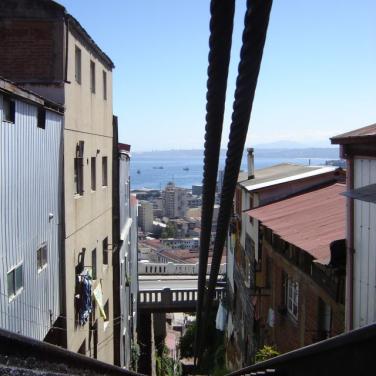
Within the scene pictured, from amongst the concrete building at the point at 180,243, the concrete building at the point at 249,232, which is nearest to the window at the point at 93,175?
the concrete building at the point at 249,232

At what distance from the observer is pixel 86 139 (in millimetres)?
16078

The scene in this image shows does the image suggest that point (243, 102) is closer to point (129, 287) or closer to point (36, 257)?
point (36, 257)

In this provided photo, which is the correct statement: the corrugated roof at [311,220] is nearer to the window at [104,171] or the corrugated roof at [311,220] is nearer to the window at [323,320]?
the window at [323,320]

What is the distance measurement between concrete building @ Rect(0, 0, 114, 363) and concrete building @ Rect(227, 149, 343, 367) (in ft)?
16.8

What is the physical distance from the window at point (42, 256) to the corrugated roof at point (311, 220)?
196 inches

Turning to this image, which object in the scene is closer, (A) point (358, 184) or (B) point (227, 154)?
(B) point (227, 154)

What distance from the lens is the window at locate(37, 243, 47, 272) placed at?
11311 millimetres

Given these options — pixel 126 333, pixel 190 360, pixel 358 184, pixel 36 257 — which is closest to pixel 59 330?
pixel 36 257

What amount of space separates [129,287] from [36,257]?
15.4 metres

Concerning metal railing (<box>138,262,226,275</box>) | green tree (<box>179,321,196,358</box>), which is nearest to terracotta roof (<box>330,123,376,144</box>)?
green tree (<box>179,321,196,358</box>)

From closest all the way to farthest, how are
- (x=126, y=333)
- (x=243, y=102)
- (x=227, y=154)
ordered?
(x=243, y=102) < (x=227, y=154) < (x=126, y=333)

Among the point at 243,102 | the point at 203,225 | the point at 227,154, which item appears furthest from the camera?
the point at 203,225

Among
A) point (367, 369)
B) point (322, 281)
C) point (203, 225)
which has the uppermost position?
point (203, 225)

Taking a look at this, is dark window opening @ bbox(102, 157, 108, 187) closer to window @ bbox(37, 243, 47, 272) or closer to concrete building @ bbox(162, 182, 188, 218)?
window @ bbox(37, 243, 47, 272)
